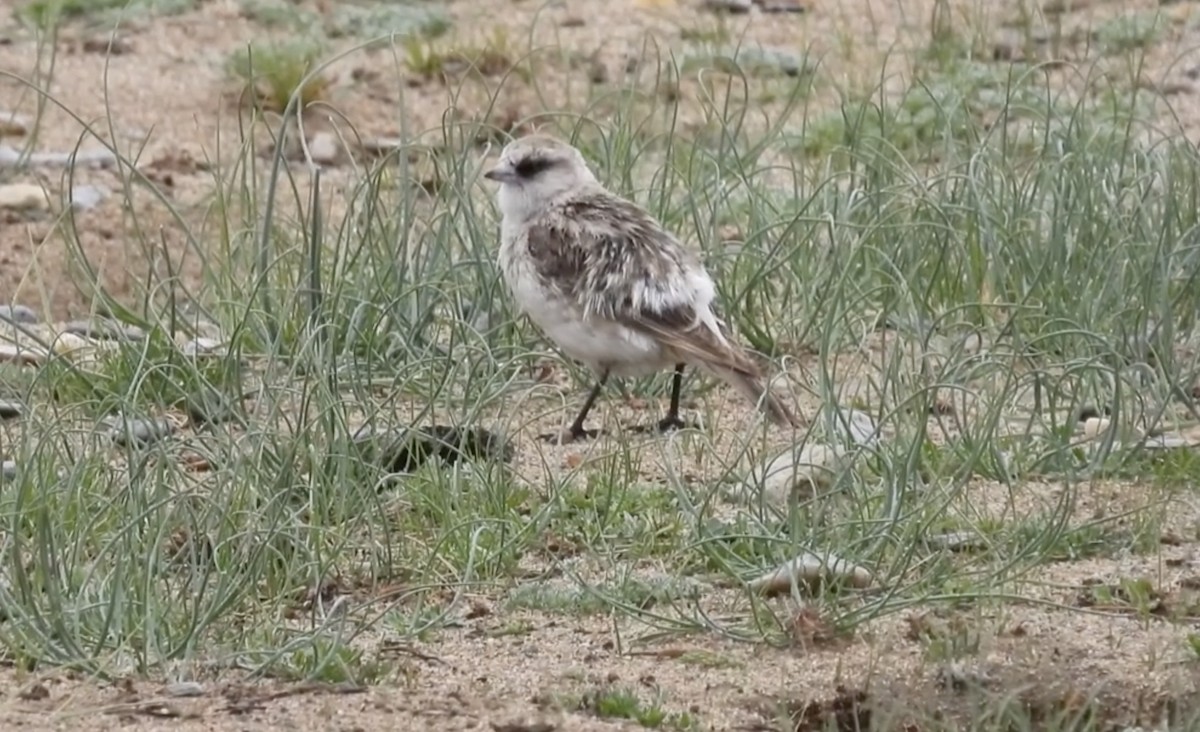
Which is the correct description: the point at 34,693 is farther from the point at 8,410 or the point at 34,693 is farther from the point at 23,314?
the point at 23,314

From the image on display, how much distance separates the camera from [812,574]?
5.38m

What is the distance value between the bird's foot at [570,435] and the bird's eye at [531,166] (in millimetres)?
858

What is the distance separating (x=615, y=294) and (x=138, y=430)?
134 centimetres

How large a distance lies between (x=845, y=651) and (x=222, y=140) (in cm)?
551

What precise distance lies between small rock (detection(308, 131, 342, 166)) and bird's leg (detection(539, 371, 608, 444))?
309 centimetres

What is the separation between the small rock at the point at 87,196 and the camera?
940cm

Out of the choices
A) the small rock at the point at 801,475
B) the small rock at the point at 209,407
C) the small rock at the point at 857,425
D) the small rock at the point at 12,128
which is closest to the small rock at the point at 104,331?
the small rock at the point at 209,407

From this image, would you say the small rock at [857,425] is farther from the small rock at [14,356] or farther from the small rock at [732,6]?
the small rock at [732,6]

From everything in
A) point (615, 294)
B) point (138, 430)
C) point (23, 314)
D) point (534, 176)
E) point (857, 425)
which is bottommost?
point (23, 314)

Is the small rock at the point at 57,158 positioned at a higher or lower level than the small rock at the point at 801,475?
lower

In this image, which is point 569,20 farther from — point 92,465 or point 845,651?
point 845,651

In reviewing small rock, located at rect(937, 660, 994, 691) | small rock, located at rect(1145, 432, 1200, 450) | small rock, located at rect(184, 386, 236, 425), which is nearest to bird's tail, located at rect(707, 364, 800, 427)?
small rock, located at rect(1145, 432, 1200, 450)

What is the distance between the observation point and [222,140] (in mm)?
10109

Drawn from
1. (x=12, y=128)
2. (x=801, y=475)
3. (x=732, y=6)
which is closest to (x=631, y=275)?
(x=801, y=475)
